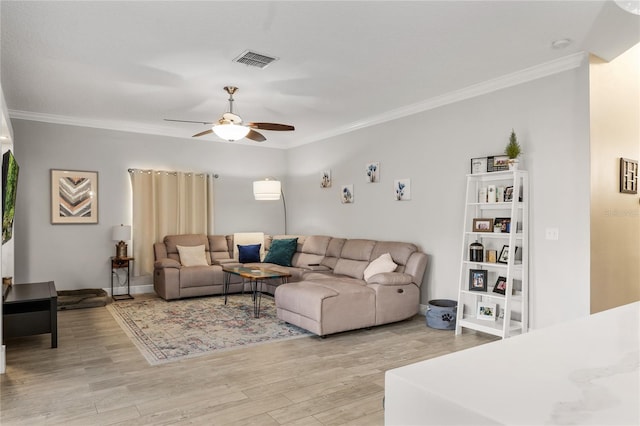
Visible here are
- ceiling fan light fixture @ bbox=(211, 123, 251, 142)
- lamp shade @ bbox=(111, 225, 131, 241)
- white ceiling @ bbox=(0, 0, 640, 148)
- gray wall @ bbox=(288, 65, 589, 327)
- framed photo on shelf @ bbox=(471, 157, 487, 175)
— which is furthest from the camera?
lamp shade @ bbox=(111, 225, 131, 241)

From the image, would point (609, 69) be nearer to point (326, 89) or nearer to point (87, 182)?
point (326, 89)

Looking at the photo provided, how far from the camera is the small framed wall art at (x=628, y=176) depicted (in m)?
4.04

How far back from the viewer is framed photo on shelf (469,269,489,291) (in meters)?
4.41

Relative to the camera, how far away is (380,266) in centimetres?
512

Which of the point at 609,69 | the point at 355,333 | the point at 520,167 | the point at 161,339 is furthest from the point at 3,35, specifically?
the point at 609,69

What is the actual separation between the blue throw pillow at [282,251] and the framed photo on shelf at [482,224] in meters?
3.20

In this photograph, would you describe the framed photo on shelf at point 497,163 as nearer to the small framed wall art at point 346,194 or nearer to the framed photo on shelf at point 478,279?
the framed photo on shelf at point 478,279

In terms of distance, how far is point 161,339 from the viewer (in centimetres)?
421

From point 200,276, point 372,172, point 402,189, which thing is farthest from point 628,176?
point 200,276

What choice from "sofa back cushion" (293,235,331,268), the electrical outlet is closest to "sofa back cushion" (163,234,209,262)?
"sofa back cushion" (293,235,331,268)

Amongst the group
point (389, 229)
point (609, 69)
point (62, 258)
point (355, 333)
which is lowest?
point (355, 333)

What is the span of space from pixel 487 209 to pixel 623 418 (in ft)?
13.8

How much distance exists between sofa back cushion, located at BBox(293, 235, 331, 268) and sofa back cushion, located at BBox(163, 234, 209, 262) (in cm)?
151

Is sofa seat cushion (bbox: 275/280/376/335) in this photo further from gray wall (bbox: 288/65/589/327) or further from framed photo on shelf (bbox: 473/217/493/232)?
framed photo on shelf (bbox: 473/217/493/232)
